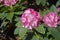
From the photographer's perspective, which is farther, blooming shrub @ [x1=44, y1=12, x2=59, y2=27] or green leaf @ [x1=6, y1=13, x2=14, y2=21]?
green leaf @ [x1=6, y1=13, x2=14, y2=21]

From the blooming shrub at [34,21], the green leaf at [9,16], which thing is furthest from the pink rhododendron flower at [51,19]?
the green leaf at [9,16]

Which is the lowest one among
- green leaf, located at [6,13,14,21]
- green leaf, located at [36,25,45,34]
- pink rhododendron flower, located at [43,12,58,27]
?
green leaf, located at [36,25,45,34]

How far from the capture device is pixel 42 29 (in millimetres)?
1928

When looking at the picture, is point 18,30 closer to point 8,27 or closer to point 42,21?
point 42,21

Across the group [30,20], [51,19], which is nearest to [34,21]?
[30,20]

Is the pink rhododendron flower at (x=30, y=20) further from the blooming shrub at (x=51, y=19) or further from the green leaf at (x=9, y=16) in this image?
the green leaf at (x=9, y=16)

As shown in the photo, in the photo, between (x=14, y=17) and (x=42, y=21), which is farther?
(x=14, y=17)

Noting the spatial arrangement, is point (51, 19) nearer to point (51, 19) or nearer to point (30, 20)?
point (51, 19)

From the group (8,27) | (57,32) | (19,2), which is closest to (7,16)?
(19,2)

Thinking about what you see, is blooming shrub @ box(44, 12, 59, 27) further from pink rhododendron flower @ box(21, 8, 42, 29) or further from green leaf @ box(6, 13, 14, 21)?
green leaf @ box(6, 13, 14, 21)

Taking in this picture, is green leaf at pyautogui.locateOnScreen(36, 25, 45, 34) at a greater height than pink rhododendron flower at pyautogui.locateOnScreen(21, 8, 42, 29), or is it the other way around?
pink rhododendron flower at pyautogui.locateOnScreen(21, 8, 42, 29)

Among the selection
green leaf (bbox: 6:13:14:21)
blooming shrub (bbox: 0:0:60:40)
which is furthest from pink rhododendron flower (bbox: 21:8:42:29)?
green leaf (bbox: 6:13:14:21)

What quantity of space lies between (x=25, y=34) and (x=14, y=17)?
0.29 metres

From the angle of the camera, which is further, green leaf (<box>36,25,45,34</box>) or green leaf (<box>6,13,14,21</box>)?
green leaf (<box>6,13,14,21</box>)
